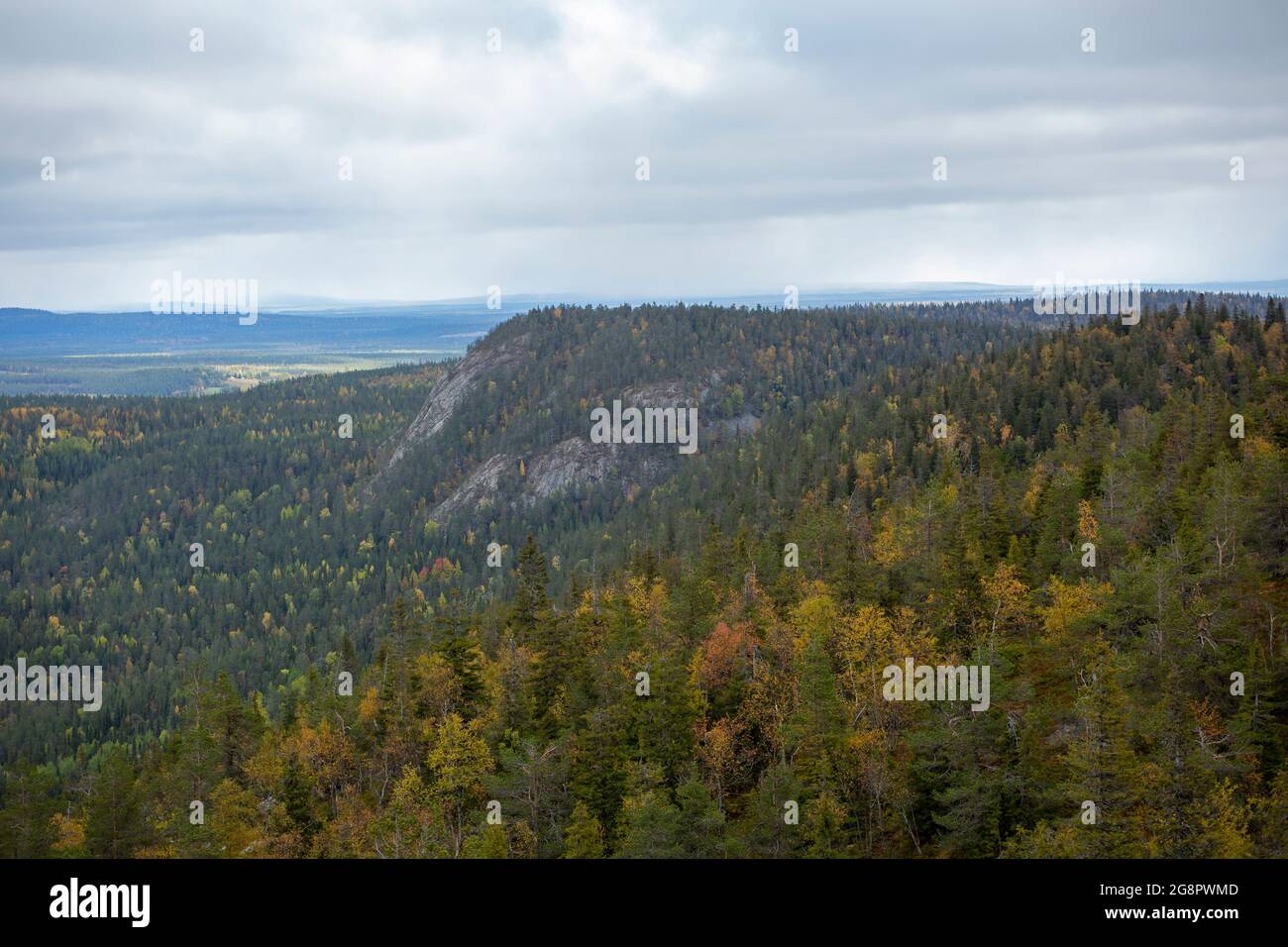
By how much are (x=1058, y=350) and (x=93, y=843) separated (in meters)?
144

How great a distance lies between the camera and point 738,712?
176ft

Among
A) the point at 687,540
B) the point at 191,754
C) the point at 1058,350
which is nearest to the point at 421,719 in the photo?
the point at 191,754

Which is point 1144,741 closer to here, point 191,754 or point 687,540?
point 191,754

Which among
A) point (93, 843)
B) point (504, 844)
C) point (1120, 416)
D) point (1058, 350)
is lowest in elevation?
point (93, 843)
